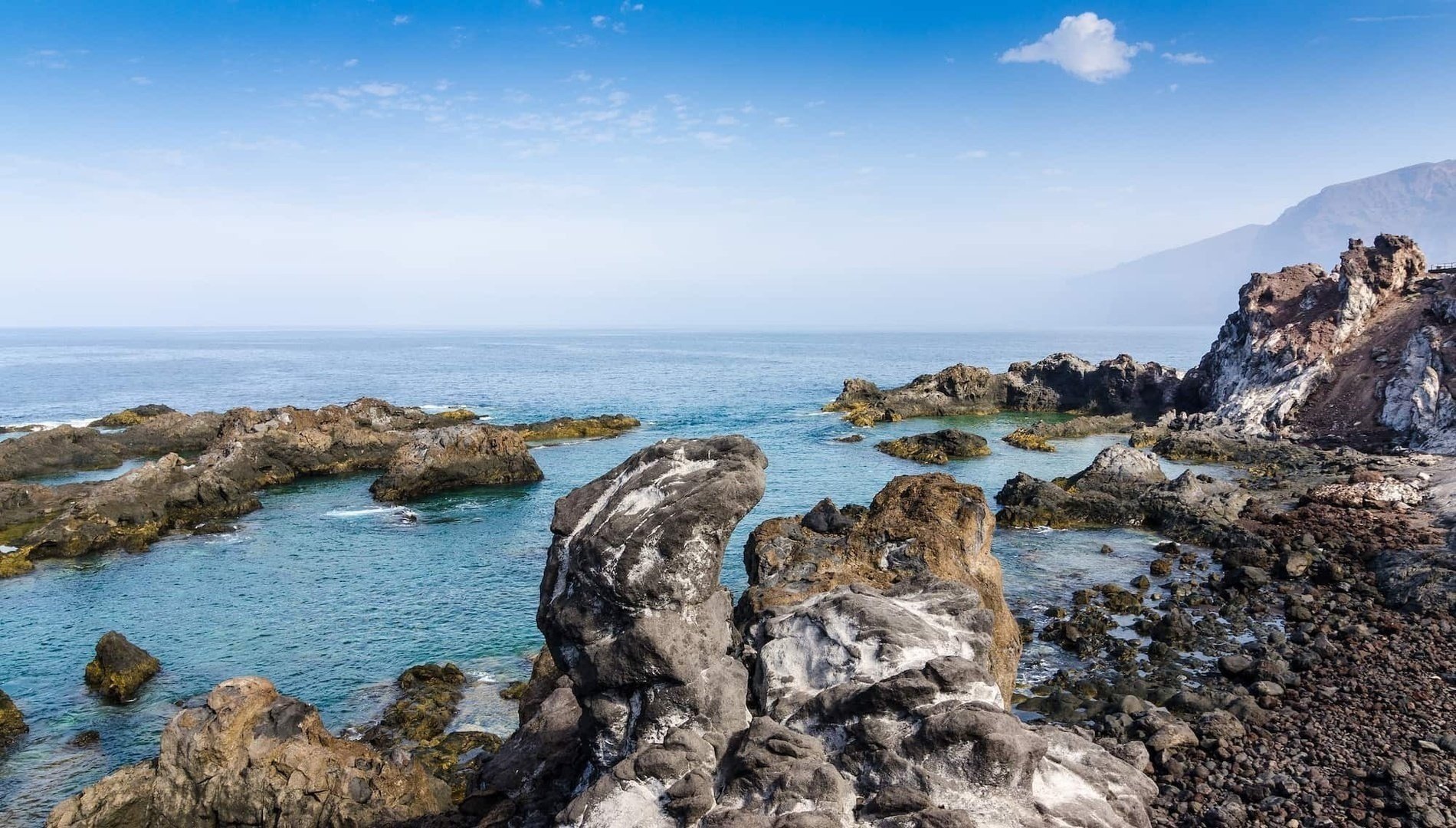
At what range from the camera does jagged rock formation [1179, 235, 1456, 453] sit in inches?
2042

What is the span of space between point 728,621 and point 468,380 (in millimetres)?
127388

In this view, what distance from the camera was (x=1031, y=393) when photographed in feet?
279

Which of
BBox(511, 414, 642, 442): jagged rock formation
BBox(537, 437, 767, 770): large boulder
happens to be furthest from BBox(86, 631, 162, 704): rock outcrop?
BBox(511, 414, 642, 442): jagged rock formation

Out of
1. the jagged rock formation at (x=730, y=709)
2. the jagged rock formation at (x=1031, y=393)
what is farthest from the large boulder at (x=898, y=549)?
the jagged rock formation at (x=1031, y=393)

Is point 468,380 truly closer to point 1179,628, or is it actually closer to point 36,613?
point 36,613

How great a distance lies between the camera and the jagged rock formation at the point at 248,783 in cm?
1507

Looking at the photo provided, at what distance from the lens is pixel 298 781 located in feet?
49.8

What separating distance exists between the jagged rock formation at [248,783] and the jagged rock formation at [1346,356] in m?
57.1

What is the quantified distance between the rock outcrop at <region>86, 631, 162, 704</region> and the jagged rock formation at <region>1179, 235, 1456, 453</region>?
63065 mm

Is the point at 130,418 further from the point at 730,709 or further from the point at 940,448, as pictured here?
the point at 730,709

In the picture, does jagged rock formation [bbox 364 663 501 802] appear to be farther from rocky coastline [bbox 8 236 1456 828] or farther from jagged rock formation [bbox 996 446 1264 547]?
jagged rock formation [bbox 996 446 1264 547]

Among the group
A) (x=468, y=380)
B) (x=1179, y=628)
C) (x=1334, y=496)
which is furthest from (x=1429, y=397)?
(x=468, y=380)

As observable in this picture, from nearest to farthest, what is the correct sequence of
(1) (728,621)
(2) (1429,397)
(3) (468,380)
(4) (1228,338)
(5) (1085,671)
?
(1) (728,621) → (5) (1085,671) → (2) (1429,397) → (4) (1228,338) → (3) (468,380)

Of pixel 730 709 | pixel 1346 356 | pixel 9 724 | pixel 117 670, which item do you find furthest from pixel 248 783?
pixel 1346 356
